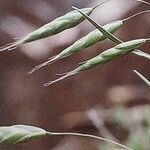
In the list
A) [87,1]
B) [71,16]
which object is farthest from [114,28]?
[87,1]

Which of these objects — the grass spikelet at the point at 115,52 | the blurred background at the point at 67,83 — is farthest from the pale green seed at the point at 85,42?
the blurred background at the point at 67,83

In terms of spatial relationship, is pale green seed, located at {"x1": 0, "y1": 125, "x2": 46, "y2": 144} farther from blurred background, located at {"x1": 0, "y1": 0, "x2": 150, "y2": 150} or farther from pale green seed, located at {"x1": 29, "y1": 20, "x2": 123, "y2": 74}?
blurred background, located at {"x1": 0, "y1": 0, "x2": 150, "y2": 150}

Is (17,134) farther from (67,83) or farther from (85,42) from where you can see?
(67,83)

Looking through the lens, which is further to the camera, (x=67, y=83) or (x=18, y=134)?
(x=67, y=83)

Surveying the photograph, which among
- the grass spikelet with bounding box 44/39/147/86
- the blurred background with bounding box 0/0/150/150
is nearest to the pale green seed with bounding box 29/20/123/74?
the grass spikelet with bounding box 44/39/147/86

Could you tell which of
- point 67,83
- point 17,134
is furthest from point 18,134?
point 67,83

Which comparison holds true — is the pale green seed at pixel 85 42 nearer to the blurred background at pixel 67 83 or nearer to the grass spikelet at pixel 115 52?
the grass spikelet at pixel 115 52
